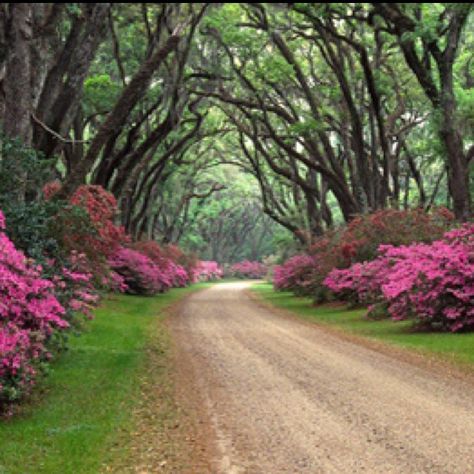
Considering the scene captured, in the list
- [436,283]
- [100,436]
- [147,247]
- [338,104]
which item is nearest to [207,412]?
[100,436]

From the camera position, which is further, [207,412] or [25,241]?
[25,241]

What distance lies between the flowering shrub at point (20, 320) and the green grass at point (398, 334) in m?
6.60

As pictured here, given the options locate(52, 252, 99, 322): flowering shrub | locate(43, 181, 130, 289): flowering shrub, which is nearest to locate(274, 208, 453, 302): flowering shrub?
locate(43, 181, 130, 289): flowering shrub

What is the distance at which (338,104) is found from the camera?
26.7 metres

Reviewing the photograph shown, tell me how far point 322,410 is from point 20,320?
3968mm

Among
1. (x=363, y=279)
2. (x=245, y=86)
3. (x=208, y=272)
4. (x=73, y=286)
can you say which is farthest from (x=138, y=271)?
(x=208, y=272)

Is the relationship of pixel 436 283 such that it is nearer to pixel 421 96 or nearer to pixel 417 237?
pixel 417 237

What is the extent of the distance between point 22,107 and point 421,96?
825 inches

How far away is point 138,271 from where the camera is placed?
27.4 metres

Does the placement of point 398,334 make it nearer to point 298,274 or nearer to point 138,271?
point 298,274

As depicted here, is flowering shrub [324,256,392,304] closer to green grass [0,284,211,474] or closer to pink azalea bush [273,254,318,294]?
pink azalea bush [273,254,318,294]

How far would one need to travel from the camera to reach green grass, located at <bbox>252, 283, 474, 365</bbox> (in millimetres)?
11336

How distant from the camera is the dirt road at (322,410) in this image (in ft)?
17.8

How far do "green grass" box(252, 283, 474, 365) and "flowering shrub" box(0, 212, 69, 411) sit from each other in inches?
260
